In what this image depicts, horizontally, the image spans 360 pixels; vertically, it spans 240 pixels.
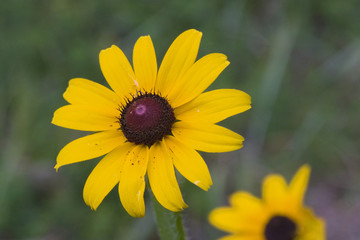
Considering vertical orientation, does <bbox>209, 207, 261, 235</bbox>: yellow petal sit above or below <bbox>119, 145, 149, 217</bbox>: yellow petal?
below

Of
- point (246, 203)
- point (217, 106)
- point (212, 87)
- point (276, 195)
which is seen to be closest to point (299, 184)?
point (276, 195)

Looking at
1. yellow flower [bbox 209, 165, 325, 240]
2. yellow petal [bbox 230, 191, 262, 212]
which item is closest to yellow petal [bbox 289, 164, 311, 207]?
yellow flower [bbox 209, 165, 325, 240]

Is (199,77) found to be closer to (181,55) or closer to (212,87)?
(181,55)

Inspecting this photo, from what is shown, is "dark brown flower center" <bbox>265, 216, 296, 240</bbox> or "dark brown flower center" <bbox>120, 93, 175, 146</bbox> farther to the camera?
"dark brown flower center" <bbox>265, 216, 296, 240</bbox>

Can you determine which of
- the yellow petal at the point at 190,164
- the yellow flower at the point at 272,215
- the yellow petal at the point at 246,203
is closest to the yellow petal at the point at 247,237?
the yellow flower at the point at 272,215

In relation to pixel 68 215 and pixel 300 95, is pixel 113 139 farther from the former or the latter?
pixel 300 95

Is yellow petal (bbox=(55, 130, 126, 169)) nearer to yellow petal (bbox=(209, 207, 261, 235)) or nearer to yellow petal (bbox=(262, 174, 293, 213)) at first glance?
yellow petal (bbox=(209, 207, 261, 235))
